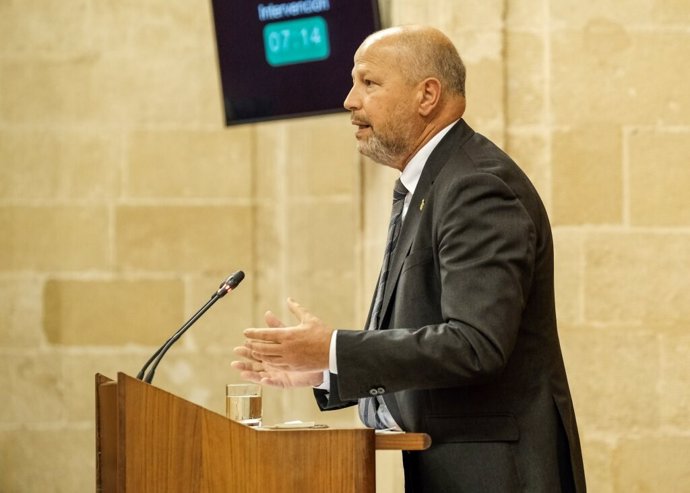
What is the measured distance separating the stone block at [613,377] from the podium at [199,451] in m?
2.12

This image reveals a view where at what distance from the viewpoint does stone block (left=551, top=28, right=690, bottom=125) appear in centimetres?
410

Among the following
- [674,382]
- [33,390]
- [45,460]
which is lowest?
[45,460]

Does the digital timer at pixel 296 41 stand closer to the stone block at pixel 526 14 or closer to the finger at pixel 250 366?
the stone block at pixel 526 14

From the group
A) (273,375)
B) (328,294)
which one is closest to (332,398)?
(273,375)

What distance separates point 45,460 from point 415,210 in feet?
11.5

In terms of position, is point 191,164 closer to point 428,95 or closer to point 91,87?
point 91,87

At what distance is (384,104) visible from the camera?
255 cm

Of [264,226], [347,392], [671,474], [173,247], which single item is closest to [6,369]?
[173,247]

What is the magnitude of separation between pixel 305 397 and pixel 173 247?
0.95 metres

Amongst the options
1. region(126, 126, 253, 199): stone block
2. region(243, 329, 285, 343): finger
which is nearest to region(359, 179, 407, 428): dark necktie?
region(243, 329, 285, 343): finger

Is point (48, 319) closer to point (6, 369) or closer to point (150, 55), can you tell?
point (6, 369)

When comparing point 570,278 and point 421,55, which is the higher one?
point 421,55

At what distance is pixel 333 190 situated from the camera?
5480 mm

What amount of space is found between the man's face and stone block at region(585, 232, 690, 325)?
1.72 meters
